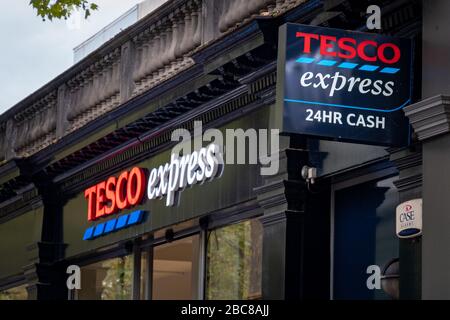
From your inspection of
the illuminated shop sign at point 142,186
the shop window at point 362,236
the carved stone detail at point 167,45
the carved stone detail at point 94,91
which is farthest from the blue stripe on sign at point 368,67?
the carved stone detail at point 94,91

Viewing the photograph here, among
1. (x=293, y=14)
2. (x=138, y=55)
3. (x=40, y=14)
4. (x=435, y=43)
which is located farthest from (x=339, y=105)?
(x=138, y=55)

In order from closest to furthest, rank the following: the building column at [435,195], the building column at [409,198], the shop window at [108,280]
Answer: the building column at [435,195], the building column at [409,198], the shop window at [108,280]

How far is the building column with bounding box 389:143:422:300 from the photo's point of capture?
13586 millimetres

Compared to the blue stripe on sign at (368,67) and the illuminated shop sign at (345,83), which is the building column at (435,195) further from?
the blue stripe on sign at (368,67)

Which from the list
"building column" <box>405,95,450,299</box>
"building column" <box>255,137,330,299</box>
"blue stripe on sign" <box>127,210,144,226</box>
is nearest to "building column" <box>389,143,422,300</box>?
"building column" <box>405,95,450,299</box>

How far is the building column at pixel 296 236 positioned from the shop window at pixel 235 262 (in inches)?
45.7

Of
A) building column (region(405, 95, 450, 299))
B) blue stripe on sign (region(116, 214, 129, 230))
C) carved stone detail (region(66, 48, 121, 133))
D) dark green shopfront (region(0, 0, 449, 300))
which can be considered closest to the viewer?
building column (region(405, 95, 450, 299))

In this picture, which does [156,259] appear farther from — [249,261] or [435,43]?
[435,43]

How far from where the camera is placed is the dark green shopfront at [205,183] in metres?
14.9

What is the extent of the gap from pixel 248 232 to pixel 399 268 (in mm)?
4094

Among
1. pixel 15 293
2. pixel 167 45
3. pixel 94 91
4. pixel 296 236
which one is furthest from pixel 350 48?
pixel 15 293

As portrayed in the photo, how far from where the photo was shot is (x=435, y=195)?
12992mm

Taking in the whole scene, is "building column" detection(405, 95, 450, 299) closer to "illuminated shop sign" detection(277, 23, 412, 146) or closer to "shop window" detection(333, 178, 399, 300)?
"illuminated shop sign" detection(277, 23, 412, 146)

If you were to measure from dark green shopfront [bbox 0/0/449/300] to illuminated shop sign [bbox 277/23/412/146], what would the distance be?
0.28 metres
